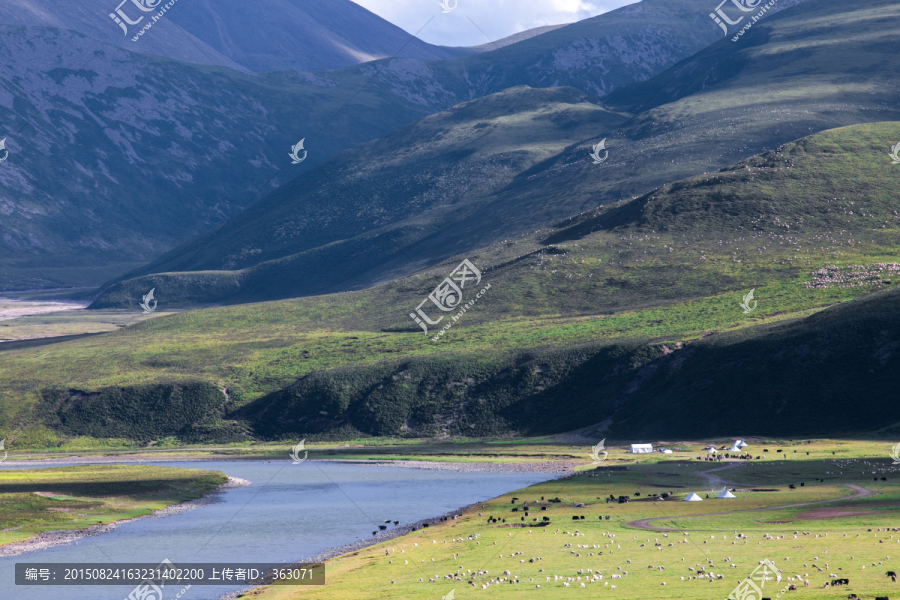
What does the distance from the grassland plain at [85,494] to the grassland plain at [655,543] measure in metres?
29.9

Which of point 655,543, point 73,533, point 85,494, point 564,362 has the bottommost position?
point 655,543

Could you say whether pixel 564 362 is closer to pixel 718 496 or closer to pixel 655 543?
pixel 718 496

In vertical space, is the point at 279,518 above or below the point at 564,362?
below

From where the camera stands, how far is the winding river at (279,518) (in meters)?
62.2

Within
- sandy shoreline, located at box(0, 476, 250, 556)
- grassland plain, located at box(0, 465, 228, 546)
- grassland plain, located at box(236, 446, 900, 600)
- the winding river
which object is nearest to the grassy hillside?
the winding river

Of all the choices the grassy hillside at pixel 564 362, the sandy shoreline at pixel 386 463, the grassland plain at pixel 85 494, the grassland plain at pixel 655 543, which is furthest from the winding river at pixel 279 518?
the grassy hillside at pixel 564 362

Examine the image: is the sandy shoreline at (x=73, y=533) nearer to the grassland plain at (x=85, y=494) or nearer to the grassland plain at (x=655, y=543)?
the grassland plain at (x=85, y=494)

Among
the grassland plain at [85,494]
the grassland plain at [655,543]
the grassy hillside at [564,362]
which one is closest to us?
the grassland plain at [655,543]

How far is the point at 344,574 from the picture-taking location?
52.4m

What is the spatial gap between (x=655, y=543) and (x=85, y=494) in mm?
59994

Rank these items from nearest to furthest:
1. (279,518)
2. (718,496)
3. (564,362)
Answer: (718,496) → (279,518) → (564,362)

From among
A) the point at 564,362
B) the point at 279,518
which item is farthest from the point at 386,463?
the point at 564,362

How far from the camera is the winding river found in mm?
62156

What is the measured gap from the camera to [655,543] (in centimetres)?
5341
